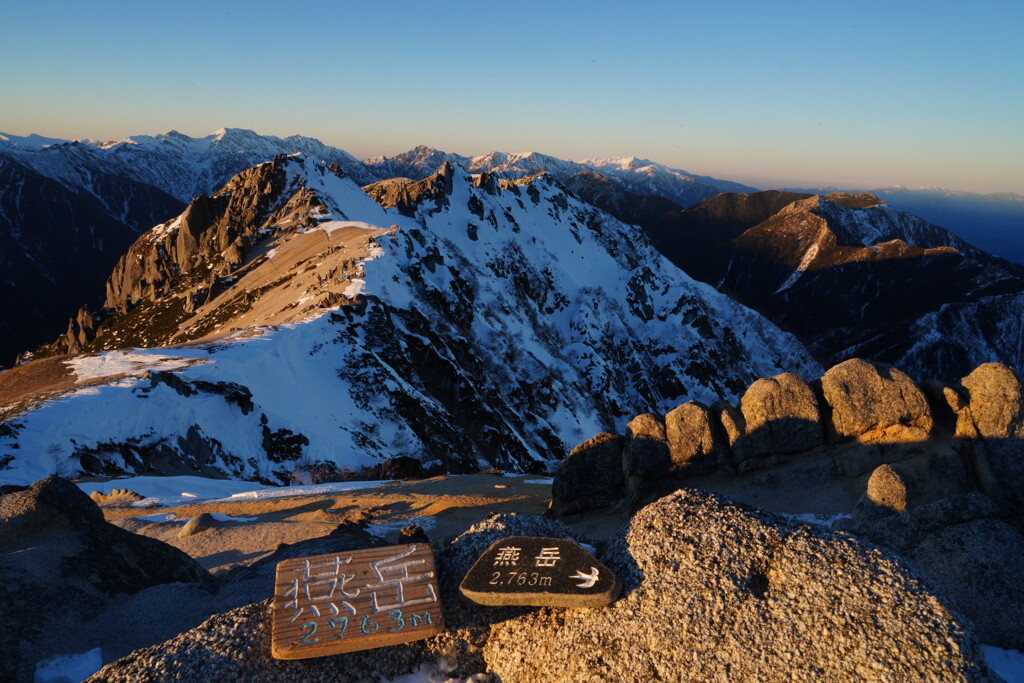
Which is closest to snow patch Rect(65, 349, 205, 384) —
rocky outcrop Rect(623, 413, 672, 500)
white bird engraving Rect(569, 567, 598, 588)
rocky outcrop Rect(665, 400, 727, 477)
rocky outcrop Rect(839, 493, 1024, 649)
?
rocky outcrop Rect(623, 413, 672, 500)

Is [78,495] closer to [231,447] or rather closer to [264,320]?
[231,447]

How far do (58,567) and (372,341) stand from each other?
42369mm

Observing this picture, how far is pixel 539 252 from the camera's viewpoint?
135875 millimetres

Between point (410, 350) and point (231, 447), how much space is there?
21958 millimetres

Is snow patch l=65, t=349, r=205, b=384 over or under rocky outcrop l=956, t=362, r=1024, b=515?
under

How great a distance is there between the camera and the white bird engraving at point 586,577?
7.52 m

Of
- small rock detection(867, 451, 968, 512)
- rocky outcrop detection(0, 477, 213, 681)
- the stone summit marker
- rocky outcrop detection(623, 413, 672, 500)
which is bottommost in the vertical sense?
rocky outcrop detection(623, 413, 672, 500)

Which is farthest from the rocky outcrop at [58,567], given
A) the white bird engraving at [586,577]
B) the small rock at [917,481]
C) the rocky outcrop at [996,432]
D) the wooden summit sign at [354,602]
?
the rocky outcrop at [996,432]

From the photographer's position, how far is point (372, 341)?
52.9 metres

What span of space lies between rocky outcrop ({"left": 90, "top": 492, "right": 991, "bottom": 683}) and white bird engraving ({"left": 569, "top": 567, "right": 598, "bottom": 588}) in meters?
0.42

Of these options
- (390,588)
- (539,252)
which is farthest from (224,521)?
(539,252)

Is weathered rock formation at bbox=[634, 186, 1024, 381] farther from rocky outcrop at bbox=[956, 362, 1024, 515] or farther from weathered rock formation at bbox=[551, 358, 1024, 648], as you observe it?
weathered rock formation at bbox=[551, 358, 1024, 648]

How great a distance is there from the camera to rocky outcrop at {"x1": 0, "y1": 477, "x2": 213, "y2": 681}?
9.25 m

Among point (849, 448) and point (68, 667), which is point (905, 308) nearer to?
point (849, 448)
